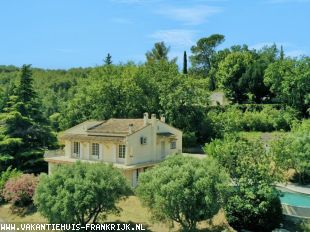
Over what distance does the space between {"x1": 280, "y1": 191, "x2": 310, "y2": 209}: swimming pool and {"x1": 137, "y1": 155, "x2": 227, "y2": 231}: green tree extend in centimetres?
803

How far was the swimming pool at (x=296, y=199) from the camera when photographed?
32688mm

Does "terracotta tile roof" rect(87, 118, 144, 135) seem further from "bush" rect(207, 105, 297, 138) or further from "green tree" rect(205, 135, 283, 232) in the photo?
"bush" rect(207, 105, 297, 138)

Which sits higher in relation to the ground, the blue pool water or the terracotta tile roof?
the terracotta tile roof

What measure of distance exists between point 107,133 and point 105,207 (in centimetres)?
1237

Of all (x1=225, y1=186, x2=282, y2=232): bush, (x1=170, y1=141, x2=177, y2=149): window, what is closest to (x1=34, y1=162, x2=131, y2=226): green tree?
(x1=225, y1=186, x2=282, y2=232): bush

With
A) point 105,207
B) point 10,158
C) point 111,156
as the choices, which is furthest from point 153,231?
point 10,158

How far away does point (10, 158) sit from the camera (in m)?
43.1

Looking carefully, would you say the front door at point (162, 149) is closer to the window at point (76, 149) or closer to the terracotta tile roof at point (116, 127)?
the terracotta tile roof at point (116, 127)

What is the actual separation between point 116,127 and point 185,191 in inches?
662

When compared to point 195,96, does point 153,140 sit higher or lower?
lower

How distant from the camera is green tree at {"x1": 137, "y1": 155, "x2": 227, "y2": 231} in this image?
86.8 feet

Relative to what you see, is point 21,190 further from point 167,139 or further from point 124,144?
point 167,139

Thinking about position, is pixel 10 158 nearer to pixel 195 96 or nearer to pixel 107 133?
pixel 107 133

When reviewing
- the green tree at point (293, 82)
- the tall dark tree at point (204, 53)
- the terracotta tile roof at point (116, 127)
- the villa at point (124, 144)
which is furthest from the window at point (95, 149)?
the tall dark tree at point (204, 53)
